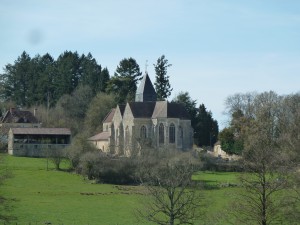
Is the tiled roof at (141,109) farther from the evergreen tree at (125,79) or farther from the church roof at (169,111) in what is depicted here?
the evergreen tree at (125,79)

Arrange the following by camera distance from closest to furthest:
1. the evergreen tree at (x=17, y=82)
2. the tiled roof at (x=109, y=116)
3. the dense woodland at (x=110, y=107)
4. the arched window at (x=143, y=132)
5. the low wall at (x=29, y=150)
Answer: the dense woodland at (x=110, y=107)
the arched window at (x=143, y=132)
the low wall at (x=29, y=150)
the tiled roof at (x=109, y=116)
the evergreen tree at (x=17, y=82)

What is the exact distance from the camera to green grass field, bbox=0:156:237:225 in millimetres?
34375

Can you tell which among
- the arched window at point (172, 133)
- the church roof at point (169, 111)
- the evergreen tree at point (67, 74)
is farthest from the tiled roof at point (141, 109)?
the evergreen tree at point (67, 74)

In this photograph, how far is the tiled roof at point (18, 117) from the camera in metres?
84.2

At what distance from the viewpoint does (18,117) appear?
84875mm

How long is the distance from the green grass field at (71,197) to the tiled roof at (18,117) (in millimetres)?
19452

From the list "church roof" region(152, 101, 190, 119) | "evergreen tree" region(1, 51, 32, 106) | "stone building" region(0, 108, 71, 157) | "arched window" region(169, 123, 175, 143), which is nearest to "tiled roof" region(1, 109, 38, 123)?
"stone building" region(0, 108, 71, 157)

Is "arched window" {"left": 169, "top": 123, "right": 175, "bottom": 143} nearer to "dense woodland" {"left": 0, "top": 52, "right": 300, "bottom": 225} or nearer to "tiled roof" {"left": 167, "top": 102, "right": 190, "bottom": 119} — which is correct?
"tiled roof" {"left": 167, "top": 102, "right": 190, "bottom": 119}

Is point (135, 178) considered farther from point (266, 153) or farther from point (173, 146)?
point (266, 153)

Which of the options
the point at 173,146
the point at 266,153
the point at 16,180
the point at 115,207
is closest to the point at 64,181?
the point at 16,180

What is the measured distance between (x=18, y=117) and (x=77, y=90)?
47.4ft

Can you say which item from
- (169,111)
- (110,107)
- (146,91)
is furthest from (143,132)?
(110,107)

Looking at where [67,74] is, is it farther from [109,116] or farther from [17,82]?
[109,116]

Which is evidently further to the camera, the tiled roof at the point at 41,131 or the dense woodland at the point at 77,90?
the dense woodland at the point at 77,90
